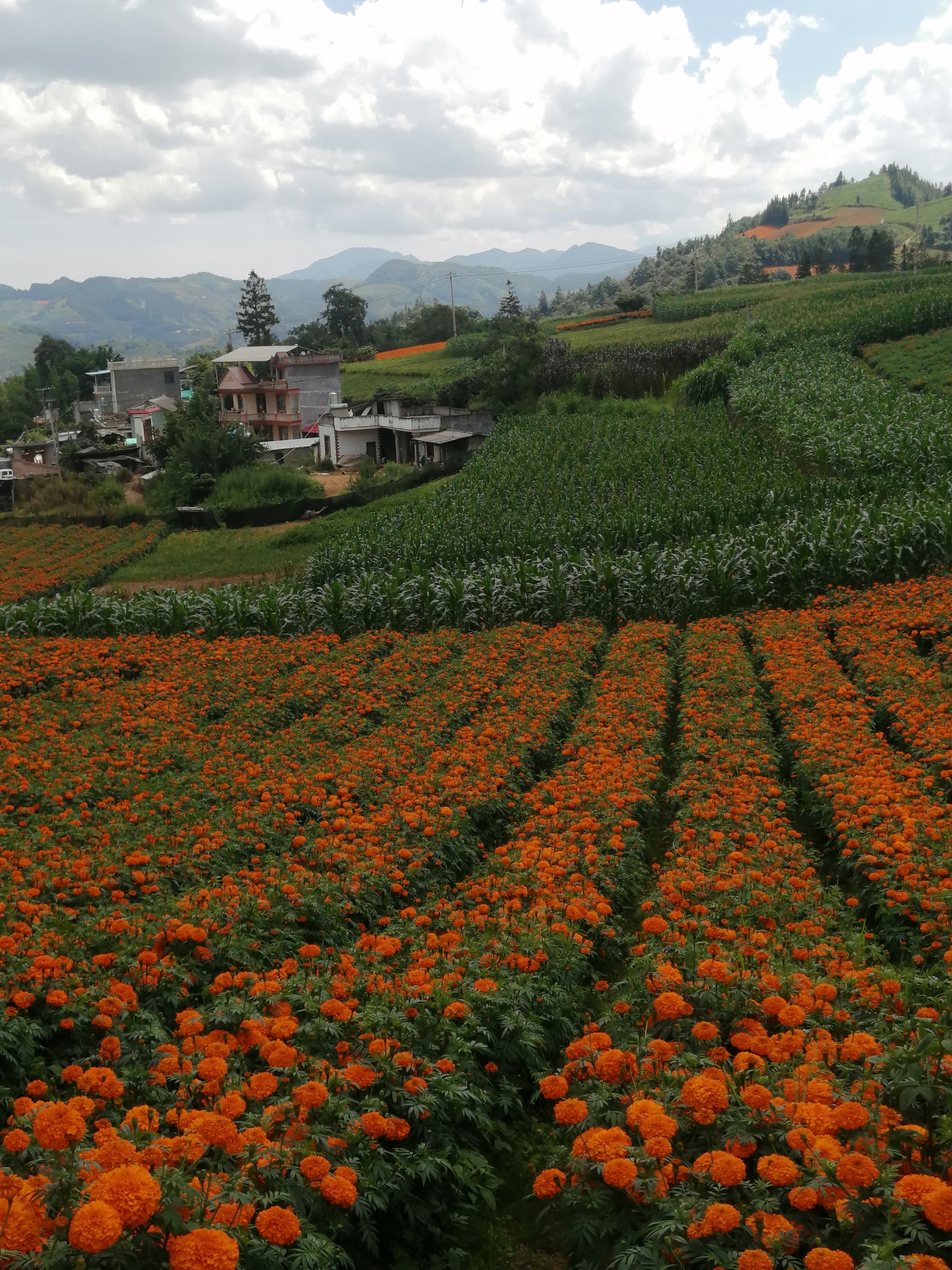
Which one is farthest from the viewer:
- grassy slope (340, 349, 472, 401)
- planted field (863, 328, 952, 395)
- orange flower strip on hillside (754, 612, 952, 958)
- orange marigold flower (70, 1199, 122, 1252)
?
grassy slope (340, 349, 472, 401)

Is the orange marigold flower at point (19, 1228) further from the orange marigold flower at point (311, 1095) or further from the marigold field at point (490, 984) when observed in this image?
the orange marigold flower at point (311, 1095)

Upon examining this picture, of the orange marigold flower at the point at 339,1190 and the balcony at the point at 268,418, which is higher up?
the balcony at the point at 268,418

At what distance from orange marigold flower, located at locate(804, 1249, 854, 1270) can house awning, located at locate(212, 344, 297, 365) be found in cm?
6546

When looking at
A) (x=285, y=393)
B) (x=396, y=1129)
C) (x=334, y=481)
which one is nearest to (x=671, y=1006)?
(x=396, y=1129)

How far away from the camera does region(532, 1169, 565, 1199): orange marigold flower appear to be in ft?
12.7

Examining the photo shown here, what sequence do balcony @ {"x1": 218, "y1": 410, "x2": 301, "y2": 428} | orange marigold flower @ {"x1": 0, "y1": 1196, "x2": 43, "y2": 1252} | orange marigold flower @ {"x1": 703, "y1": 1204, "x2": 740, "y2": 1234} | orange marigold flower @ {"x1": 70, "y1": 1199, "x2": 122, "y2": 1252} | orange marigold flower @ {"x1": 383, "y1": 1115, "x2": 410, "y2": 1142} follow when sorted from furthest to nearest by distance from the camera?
1. balcony @ {"x1": 218, "y1": 410, "x2": 301, "y2": 428}
2. orange marigold flower @ {"x1": 383, "y1": 1115, "x2": 410, "y2": 1142}
3. orange marigold flower @ {"x1": 703, "y1": 1204, "x2": 740, "y2": 1234}
4. orange marigold flower @ {"x1": 0, "y1": 1196, "x2": 43, "y2": 1252}
5. orange marigold flower @ {"x1": 70, "y1": 1199, "x2": 122, "y2": 1252}

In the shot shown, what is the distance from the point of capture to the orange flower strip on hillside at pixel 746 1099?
11.2ft

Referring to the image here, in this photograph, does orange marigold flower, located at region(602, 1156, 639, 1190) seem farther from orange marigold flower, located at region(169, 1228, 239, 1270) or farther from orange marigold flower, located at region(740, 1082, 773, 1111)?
orange marigold flower, located at region(169, 1228, 239, 1270)

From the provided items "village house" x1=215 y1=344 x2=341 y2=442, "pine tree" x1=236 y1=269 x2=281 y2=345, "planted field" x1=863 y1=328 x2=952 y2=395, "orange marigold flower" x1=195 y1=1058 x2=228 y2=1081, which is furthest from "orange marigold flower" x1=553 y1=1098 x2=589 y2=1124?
"pine tree" x1=236 y1=269 x2=281 y2=345

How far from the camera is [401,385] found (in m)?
67.2

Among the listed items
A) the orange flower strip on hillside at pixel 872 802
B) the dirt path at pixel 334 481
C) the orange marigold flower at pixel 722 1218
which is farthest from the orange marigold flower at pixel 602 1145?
the dirt path at pixel 334 481

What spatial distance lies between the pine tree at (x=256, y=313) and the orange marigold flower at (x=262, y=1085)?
103764 mm

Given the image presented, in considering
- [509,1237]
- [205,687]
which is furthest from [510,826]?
[205,687]

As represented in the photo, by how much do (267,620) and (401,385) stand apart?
1969 inches
